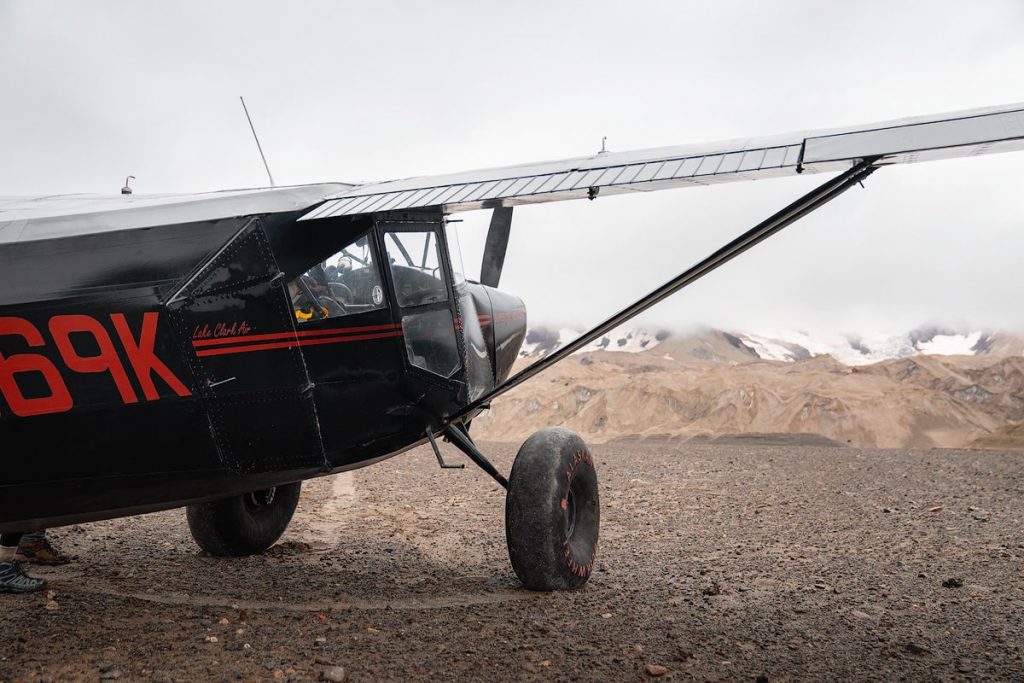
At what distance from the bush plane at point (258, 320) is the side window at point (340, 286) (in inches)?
0.5

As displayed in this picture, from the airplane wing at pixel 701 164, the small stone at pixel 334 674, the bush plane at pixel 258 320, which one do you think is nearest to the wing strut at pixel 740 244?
the bush plane at pixel 258 320

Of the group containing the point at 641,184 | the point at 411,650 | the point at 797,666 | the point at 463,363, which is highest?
the point at 641,184

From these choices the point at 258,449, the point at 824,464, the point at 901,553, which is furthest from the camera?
the point at 824,464

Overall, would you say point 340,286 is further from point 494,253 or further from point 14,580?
point 14,580

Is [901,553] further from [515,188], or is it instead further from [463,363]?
[515,188]

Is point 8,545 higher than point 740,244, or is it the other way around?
point 740,244

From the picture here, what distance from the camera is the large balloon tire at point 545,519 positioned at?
5660 mm

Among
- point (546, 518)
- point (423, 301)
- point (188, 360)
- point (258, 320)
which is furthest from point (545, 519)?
point (188, 360)

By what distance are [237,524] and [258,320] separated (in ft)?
10.0

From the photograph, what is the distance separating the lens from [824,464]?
12.7 metres

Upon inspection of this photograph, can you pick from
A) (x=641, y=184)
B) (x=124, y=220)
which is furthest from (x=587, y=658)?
(x=124, y=220)

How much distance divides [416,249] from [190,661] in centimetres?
302

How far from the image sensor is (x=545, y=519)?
5.66 m

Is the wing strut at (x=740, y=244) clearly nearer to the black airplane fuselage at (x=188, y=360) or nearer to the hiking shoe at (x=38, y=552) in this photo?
the black airplane fuselage at (x=188, y=360)
